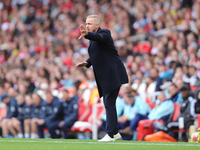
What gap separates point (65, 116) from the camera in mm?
11141

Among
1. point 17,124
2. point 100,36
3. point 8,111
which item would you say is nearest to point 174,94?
point 100,36

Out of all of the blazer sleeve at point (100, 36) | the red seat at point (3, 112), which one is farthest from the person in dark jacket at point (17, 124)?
the blazer sleeve at point (100, 36)

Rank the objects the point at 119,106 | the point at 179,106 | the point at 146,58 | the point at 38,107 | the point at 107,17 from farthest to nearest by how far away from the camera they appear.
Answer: the point at 107,17
the point at 146,58
the point at 38,107
the point at 119,106
the point at 179,106

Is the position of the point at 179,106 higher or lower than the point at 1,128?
higher

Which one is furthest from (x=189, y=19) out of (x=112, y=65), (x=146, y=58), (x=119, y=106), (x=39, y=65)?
(x=112, y=65)

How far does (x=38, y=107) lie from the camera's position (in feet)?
39.0

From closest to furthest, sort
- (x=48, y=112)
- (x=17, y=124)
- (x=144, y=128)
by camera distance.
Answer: (x=144, y=128) < (x=48, y=112) < (x=17, y=124)

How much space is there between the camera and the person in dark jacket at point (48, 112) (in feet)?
36.7

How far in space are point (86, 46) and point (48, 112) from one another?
5961 millimetres

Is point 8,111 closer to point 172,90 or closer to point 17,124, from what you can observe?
point 17,124

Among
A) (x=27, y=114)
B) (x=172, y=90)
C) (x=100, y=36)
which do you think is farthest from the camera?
(x=27, y=114)

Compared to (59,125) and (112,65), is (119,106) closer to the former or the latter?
(59,125)

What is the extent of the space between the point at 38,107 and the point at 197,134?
5.57m

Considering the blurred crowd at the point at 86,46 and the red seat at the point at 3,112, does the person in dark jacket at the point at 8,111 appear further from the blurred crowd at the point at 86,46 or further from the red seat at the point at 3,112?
the blurred crowd at the point at 86,46
